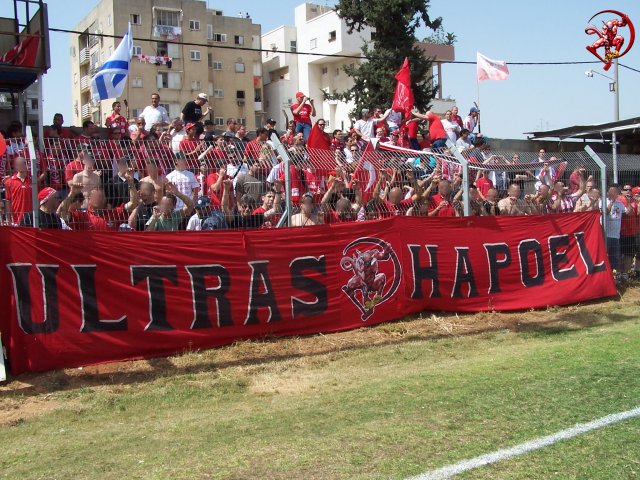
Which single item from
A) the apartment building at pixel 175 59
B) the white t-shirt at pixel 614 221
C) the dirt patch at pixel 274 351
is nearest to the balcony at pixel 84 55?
the apartment building at pixel 175 59

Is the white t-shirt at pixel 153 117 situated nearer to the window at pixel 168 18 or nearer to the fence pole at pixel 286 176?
the fence pole at pixel 286 176

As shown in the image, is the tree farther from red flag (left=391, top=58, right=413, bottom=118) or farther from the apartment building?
the apartment building

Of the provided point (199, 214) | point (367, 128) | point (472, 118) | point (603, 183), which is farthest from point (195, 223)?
point (472, 118)

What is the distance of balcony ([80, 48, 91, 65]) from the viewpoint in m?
58.2

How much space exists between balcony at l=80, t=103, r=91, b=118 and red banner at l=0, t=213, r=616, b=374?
52709mm

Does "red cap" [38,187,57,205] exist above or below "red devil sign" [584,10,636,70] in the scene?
below

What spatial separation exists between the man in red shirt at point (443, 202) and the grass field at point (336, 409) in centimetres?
265

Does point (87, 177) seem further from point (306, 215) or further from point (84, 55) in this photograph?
point (84, 55)

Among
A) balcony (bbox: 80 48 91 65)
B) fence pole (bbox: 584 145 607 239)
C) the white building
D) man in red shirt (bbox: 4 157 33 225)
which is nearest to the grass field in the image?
man in red shirt (bbox: 4 157 33 225)

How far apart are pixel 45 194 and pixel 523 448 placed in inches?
240

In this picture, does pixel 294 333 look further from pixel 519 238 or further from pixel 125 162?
pixel 519 238

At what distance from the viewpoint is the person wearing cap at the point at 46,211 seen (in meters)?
8.16

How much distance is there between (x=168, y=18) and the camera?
5469 centimetres

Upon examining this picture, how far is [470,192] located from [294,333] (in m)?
4.35
